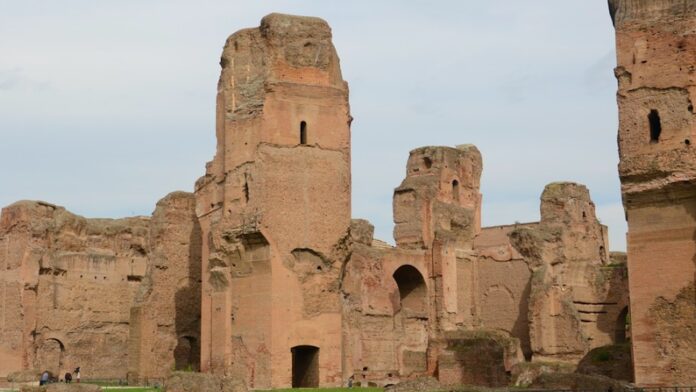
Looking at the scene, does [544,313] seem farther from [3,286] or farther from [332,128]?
[3,286]

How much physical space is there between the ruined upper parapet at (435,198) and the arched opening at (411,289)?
34.3 inches

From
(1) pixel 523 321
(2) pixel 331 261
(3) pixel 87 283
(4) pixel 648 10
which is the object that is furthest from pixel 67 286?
(4) pixel 648 10

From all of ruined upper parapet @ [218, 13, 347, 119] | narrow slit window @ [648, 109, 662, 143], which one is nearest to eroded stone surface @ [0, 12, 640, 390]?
ruined upper parapet @ [218, 13, 347, 119]

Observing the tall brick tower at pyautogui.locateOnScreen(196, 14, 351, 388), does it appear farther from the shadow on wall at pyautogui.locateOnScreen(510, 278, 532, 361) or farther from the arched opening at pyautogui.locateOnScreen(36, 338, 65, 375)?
the shadow on wall at pyautogui.locateOnScreen(510, 278, 532, 361)

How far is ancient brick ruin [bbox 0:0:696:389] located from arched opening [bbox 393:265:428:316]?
0.05 meters

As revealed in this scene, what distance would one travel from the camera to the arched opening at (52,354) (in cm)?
2776

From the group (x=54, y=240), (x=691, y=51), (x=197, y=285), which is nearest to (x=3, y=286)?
(x=54, y=240)

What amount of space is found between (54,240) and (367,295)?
8756 millimetres

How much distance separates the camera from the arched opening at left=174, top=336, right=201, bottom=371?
2550cm

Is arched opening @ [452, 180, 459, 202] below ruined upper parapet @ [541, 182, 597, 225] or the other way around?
the other way around

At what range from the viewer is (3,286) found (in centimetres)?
2736

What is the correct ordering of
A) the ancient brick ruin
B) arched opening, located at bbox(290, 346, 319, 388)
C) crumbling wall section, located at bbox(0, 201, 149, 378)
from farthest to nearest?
crumbling wall section, located at bbox(0, 201, 149, 378), arched opening, located at bbox(290, 346, 319, 388), the ancient brick ruin

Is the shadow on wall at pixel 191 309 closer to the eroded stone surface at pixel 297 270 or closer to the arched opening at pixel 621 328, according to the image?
the eroded stone surface at pixel 297 270

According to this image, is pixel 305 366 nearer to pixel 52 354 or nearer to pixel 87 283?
pixel 87 283
